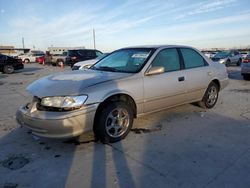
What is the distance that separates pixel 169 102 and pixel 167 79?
0.48 meters

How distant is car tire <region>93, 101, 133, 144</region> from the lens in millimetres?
3729

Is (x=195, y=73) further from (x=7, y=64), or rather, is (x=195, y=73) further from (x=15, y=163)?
(x=7, y=64)

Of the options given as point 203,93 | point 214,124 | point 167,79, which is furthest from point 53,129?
point 203,93

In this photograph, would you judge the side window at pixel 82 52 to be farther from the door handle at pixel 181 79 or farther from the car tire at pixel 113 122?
the car tire at pixel 113 122

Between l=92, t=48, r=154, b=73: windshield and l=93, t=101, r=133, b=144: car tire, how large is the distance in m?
0.78

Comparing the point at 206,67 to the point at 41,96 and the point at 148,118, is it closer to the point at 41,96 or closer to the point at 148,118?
the point at 148,118

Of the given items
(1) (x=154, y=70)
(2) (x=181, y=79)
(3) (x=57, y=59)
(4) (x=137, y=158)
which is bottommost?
(4) (x=137, y=158)

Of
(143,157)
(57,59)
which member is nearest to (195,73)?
(143,157)

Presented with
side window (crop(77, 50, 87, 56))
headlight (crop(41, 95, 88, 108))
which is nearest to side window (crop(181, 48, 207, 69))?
headlight (crop(41, 95, 88, 108))

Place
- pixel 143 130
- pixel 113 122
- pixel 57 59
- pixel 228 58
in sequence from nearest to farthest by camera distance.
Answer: pixel 113 122 → pixel 143 130 → pixel 228 58 → pixel 57 59

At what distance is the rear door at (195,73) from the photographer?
5.10 metres

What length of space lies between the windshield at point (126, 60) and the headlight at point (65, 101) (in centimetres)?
125

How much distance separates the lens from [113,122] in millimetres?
3939

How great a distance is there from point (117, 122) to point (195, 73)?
7.35 ft
